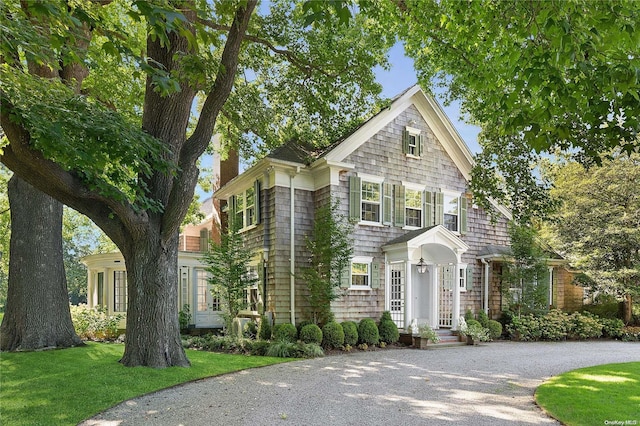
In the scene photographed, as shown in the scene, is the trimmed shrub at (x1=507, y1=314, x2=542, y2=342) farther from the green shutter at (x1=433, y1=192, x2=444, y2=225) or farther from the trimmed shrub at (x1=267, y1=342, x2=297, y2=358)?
the trimmed shrub at (x1=267, y1=342, x2=297, y2=358)

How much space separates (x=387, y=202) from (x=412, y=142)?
2617 millimetres

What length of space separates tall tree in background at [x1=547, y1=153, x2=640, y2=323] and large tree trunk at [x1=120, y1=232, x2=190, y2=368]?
14342 millimetres

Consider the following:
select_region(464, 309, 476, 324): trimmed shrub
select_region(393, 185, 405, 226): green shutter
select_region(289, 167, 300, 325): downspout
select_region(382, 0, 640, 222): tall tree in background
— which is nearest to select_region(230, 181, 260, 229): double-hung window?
select_region(289, 167, 300, 325): downspout

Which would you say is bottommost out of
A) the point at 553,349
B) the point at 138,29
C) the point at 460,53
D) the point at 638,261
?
the point at 553,349

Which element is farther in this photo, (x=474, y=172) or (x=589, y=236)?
(x=589, y=236)

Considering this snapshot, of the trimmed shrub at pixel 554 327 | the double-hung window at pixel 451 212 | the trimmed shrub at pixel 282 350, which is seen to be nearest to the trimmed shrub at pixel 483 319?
the trimmed shrub at pixel 554 327

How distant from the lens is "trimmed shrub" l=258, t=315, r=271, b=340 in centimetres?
1270

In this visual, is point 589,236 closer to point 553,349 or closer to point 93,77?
point 553,349

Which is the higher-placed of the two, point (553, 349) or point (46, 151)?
point (46, 151)

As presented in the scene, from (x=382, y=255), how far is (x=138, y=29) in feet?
34.8

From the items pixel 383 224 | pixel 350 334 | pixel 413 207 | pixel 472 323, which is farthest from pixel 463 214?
pixel 350 334

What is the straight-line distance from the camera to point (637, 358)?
34.7 ft

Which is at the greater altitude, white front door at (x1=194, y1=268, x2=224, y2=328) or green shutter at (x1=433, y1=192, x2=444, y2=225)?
green shutter at (x1=433, y1=192, x2=444, y2=225)

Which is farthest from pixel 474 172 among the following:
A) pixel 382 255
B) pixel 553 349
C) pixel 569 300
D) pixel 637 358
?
pixel 569 300
